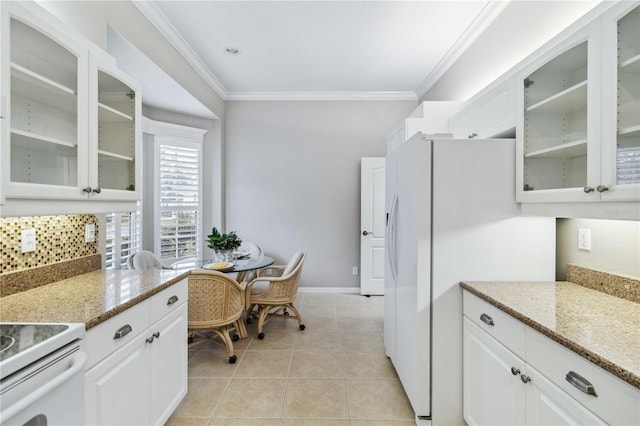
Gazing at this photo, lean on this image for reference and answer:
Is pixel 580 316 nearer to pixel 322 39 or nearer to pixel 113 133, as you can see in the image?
pixel 113 133

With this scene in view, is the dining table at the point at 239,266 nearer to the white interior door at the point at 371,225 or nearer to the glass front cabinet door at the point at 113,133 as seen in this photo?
the glass front cabinet door at the point at 113,133

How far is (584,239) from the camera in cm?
171

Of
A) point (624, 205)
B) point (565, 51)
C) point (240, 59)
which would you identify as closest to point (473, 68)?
point (565, 51)

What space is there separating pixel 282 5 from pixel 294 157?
2218 mm

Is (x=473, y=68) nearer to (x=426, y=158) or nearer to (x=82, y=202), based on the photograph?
(x=426, y=158)

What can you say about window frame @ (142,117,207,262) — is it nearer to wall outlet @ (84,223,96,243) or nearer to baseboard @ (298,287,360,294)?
baseboard @ (298,287,360,294)

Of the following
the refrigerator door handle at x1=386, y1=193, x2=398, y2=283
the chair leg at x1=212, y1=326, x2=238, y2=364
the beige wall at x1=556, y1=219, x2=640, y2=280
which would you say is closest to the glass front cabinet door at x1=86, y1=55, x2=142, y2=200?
the chair leg at x1=212, y1=326, x2=238, y2=364

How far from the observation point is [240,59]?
350cm

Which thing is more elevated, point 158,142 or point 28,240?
point 158,142

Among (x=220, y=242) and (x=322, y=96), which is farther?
(x=322, y=96)

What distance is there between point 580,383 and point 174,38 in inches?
148

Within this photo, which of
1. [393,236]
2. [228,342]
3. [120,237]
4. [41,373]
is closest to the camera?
[41,373]

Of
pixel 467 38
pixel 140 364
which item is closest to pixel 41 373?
pixel 140 364

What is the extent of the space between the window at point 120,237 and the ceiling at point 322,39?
6.30ft
